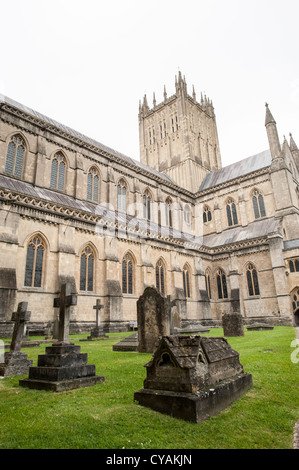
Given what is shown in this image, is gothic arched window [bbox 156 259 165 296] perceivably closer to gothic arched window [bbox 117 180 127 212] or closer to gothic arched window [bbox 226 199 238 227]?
gothic arched window [bbox 117 180 127 212]

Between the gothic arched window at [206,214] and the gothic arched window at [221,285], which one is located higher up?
the gothic arched window at [206,214]

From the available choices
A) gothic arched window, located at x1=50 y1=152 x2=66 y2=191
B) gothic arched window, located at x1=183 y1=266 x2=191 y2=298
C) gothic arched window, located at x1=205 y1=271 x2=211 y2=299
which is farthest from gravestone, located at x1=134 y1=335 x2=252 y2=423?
gothic arched window, located at x1=205 y1=271 x2=211 y2=299

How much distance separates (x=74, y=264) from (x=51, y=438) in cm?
1528

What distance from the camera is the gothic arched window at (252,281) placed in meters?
26.0

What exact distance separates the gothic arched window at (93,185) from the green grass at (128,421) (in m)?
20.5

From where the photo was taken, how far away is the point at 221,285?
93.5ft

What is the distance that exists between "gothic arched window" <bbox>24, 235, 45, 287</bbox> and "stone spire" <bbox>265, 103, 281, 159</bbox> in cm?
2453

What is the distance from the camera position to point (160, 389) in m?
4.07

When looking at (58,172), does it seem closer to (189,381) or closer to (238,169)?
(189,381)

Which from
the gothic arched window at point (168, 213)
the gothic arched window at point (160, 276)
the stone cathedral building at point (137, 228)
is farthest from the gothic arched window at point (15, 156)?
the gothic arched window at point (168, 213)

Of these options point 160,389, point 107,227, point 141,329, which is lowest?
point 160,389

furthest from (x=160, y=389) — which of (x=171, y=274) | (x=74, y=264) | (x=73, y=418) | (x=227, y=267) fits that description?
(x=227, y=267)

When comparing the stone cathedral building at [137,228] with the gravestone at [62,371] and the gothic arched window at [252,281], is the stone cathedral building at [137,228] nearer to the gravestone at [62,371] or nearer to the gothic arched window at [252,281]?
the gothic arched window at [252,281]
